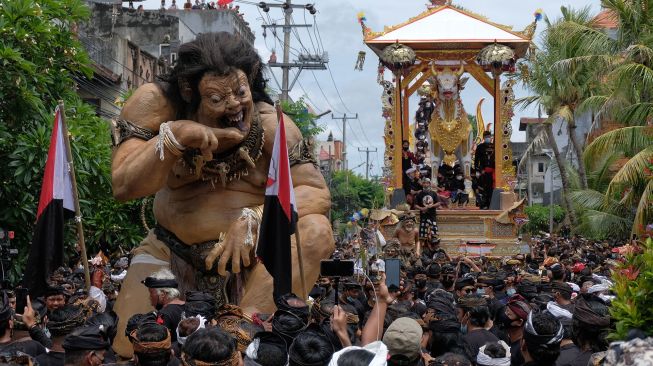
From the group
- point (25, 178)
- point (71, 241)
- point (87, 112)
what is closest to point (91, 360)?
point (25, 178)

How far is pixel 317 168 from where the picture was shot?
7684mm

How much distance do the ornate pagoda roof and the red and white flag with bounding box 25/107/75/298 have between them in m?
13.8

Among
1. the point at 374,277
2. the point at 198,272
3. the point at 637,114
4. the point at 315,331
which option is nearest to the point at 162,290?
the point at 198,272

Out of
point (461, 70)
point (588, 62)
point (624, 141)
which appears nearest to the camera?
point (624, 141)

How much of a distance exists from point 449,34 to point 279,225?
15104mm

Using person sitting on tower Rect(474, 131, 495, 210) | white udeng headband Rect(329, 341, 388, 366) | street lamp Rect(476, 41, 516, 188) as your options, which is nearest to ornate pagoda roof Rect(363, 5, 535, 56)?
street lamp Rect(476, 41, 516, 188)

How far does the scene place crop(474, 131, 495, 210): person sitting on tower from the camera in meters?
21.7

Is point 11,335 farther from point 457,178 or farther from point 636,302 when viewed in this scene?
point 457,178

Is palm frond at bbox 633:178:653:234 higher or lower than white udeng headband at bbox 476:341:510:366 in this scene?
higher

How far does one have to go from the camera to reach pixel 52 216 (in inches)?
302

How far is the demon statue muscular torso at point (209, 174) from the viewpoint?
22.3ft

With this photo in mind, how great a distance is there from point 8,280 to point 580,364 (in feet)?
23.1

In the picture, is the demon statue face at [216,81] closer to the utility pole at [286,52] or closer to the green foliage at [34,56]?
the green foliage at [34,56]

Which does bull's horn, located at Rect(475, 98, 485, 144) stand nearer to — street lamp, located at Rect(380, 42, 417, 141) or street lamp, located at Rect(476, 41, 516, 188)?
street lamp, located at Rect(476, 41, 516, 188)
